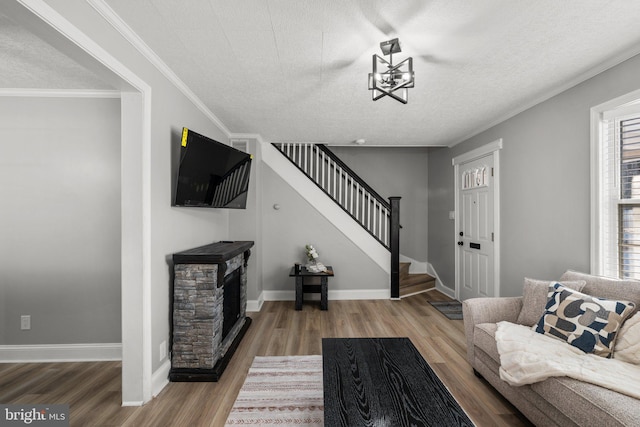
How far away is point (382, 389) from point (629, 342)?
153 centimetres

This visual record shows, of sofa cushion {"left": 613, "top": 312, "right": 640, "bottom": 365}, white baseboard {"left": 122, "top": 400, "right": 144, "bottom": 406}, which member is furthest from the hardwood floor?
sofa cushion {"left": 613, "top": 312, "right": 640, "bottom": 365}

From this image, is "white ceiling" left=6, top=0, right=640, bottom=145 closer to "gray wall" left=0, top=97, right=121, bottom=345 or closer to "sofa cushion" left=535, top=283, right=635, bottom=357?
"gray wall" left=0, top=97, right=121, bottom=345

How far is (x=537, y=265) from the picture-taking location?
3098 millimetres

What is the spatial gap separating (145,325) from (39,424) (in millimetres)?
813

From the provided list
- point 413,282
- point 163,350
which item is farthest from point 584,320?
point 413,282

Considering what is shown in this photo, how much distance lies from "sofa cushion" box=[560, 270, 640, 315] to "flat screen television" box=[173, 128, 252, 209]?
10.6 ft

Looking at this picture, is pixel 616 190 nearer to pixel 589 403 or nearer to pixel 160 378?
pixel 589 403

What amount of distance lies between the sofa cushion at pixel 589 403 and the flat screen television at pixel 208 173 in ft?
9.28

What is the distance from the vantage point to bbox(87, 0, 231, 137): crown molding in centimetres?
166

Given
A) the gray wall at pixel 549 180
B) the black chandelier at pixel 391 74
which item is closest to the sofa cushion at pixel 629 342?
the gray wall at pixel 549 180

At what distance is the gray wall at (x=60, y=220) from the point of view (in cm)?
266

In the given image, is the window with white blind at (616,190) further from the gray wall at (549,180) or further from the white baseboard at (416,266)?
the white baseboard at (416,266)

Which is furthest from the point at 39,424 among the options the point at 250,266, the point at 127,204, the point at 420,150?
the point at 420,150

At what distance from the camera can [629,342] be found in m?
1.77
